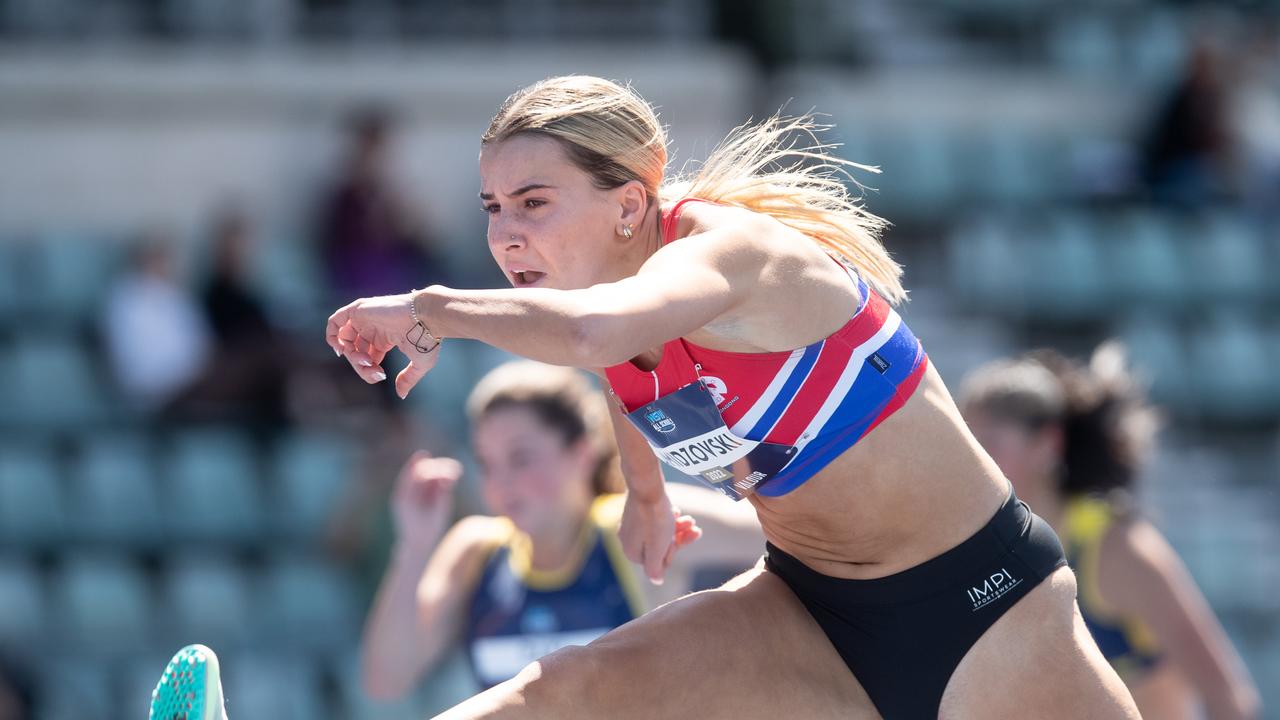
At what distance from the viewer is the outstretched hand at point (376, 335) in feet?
8.65

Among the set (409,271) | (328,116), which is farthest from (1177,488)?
(328,116)

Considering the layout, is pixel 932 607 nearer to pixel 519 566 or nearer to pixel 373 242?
pixel 519 566

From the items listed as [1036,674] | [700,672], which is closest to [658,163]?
[700,672]

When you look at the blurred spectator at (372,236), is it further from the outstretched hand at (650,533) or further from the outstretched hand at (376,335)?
the outstretched hand at (376,335)

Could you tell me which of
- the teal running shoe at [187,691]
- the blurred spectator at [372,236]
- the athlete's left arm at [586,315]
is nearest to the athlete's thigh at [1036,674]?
the athlete's left arm at [586,315]

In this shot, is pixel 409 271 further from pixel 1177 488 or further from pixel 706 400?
pixel 706 400

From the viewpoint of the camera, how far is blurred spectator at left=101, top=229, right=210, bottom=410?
7875 millimetres

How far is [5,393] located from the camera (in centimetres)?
805

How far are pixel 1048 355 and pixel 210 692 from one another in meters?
3.10

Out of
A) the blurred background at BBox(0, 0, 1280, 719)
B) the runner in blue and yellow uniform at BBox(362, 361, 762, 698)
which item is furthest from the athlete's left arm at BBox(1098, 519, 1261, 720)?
the blurred background at BBox(0, 0, 1280, 719)

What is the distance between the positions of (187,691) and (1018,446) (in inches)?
106

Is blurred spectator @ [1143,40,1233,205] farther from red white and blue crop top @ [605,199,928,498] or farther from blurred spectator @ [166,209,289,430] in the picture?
red white and blue crop top @ [605,199,928,498]

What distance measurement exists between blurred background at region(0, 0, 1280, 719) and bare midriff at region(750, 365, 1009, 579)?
370 cm

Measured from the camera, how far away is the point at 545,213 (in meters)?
2.98
